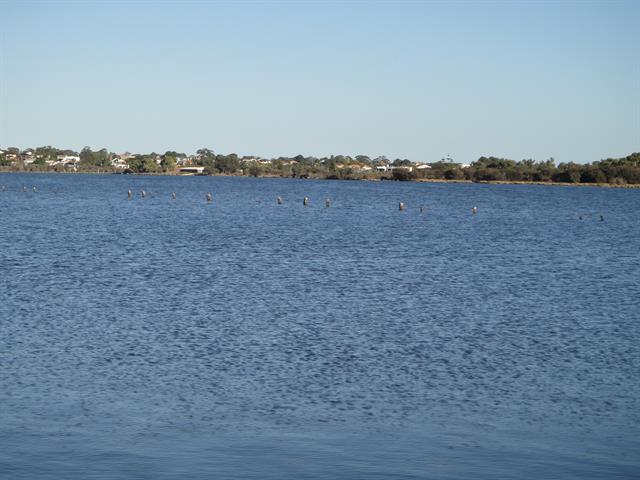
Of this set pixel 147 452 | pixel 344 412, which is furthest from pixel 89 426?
pixel 344 412

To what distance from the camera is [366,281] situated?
170 ft

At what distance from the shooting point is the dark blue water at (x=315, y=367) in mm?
20047

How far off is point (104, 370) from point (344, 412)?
8257mm

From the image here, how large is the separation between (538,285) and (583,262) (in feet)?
54.3

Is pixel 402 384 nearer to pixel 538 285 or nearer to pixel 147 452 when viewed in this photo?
pixel 147 452

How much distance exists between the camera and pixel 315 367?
93.2ft

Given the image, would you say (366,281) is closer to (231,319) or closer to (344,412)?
(231,319)

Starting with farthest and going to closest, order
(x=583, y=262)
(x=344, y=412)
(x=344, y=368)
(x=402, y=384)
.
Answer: (x=583, y=262) → (x=344, y=368) → (x=402, y=384) → (x=344, y=412)

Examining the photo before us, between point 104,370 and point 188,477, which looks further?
point 104,370

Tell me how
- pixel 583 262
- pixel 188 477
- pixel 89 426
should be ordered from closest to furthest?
pixel 188 477 → pixel 89 426 → pixel 583 262

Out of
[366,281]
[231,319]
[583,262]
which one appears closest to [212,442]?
[231,319]

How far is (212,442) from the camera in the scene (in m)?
20.9

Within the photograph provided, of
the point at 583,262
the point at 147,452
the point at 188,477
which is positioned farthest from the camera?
the point at 583,262

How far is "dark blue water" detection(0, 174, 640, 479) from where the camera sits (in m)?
20.0
